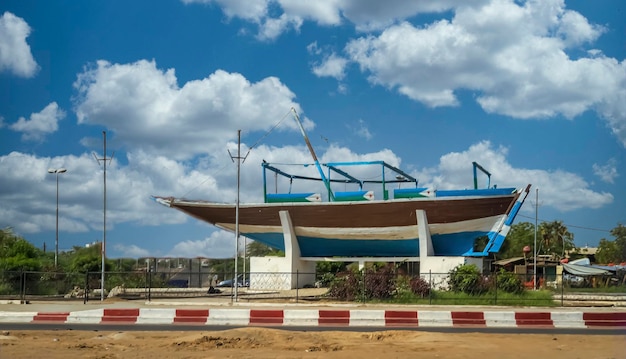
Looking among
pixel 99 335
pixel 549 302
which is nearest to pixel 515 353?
pixel 99 335

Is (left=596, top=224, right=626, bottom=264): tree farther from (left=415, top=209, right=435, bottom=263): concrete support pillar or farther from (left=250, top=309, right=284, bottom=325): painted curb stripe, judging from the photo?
(left=250, top=309, right=284, bottom=325): painted curb stripe

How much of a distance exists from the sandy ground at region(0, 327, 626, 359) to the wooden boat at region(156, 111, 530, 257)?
20.6 meters

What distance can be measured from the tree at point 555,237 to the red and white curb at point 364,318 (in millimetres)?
68221

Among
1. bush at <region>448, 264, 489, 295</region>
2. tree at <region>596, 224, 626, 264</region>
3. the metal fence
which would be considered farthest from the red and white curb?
tree at <region>596, 224, 626, 264</region>

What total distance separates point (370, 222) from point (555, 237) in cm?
5467

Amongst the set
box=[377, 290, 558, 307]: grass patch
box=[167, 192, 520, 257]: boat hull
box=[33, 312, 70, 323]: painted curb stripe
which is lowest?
box=[377, 290, 558, 307]: grass patch

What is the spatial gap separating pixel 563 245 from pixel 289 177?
5076cm

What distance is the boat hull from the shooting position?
37156mm

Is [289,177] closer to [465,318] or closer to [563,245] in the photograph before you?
[465,318]

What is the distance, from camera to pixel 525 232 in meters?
85.9

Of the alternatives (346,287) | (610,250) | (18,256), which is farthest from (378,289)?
(610,250)

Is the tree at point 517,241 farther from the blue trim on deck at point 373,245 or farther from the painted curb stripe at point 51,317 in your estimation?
the painted curb stripe at point 51,317

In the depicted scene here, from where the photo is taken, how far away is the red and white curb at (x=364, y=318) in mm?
19391

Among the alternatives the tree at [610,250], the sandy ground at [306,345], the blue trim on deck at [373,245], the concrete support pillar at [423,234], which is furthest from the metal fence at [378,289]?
the tree at [610,250]
